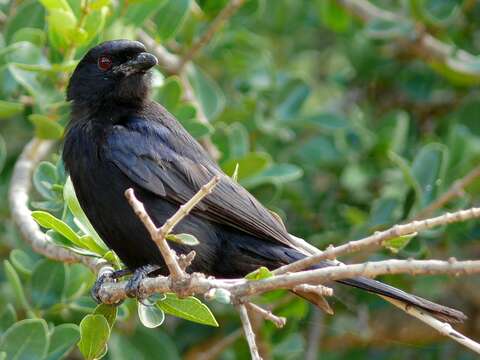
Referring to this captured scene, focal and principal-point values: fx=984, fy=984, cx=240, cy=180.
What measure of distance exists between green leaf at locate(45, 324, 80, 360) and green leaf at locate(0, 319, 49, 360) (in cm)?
15

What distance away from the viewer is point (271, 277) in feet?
10.5

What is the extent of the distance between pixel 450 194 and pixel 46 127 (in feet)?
6.70

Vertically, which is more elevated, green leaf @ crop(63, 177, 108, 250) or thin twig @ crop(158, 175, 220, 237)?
thin twig @ crop(158, 175, 220, 237)

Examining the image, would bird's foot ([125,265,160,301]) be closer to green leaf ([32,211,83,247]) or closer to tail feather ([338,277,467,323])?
green leaf ([32,211,83,247])

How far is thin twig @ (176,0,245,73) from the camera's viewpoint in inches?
206

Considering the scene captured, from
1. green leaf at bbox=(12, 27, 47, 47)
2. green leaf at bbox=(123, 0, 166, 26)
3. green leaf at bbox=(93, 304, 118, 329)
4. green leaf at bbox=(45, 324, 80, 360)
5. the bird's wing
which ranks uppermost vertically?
green leaf at bbox=(123, 0, 166, 26)

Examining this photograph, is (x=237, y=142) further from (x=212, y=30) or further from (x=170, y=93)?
(x=212, y=30)

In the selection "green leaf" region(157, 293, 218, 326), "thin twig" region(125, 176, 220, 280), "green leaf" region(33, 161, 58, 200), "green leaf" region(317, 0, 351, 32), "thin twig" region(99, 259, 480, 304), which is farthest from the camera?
"green leaf" region(317, 0, 351, 32)

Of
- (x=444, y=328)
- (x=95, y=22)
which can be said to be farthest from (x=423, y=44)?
(x=444, y=328)

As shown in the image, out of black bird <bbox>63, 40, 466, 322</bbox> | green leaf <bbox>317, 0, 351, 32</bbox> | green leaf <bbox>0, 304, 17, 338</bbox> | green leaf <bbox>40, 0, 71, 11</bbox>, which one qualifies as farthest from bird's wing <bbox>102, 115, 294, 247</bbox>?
green leaf <bbox>317, 0, 351, 32</bbox>

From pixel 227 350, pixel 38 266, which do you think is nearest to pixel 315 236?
pixel 227 350

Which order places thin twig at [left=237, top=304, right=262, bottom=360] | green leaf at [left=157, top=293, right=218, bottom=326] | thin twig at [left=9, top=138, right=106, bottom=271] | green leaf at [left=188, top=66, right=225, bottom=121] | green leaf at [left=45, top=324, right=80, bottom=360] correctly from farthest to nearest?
green leaf at [left=188, top=66, right=225, bottom=121]
thin twig at [left=9, top=138, right=106, bottom=271]
green leaf at [left=45, top=324, right=80, bottom=360]
green leaf at [left=157, top=293, right=218, bottom=326]
thin twig at [left=237, top=304, right=262, bottom=360]

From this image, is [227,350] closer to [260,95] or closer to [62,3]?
[260,95]

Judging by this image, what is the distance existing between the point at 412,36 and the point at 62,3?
2.43m
